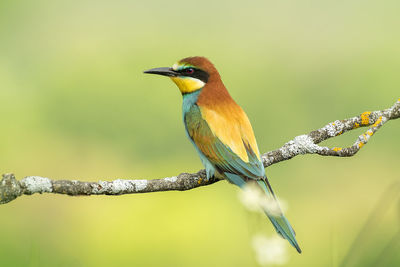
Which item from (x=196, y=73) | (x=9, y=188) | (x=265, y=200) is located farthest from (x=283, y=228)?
(x=9, y=188)

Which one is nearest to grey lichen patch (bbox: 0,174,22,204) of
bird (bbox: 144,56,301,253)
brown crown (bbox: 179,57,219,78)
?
bird (bbox: 144,56,301,253)

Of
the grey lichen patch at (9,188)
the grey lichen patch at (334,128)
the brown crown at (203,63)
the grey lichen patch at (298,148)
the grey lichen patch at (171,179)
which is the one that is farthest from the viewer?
the brown crown at (203,63)

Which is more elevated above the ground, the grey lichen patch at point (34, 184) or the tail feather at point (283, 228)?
the grey lichen patch at point (34, 184)

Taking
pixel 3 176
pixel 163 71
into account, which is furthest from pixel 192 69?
pixel 3 176

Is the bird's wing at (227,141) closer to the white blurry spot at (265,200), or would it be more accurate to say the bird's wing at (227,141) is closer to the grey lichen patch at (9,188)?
the white blurry spot at (265,200)

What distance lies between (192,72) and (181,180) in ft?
2.30

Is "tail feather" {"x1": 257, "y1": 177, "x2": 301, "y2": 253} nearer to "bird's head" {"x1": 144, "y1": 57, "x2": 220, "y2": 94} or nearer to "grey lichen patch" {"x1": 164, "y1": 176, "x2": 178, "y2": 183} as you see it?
"grey lichen patch" {"x1": 164, "y1": 176, "x2": 178, "y2": 183}

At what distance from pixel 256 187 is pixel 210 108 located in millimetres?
475

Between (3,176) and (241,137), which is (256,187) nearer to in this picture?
(241,137)

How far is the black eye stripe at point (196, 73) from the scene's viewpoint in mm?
2479

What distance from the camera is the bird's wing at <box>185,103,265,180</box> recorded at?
2221mm

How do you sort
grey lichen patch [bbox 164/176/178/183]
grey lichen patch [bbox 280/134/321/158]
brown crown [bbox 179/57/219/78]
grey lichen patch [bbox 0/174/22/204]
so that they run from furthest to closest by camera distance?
brown crown [bbox 179/57/219/78]
grey lichen patch [bbox 280/134/321/158]
grey lichen patch [bbox 164/176/178/183]
grey lichen patch [bbox 0/174/22/204]

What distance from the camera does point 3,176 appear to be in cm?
154

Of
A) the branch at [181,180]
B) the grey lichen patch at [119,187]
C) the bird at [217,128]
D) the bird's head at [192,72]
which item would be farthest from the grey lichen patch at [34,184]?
the bird's head at [192,72]
